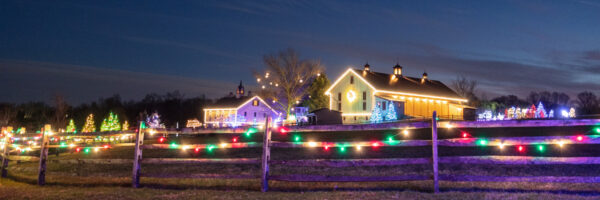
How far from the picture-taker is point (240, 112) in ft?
220

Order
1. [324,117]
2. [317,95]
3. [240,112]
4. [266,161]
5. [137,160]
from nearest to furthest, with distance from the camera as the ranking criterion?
[266,161]
[137,160]
[324,117]
[317,95]
[240,112]

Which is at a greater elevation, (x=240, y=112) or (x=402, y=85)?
(x=402, y=85)

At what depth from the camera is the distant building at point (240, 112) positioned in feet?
218

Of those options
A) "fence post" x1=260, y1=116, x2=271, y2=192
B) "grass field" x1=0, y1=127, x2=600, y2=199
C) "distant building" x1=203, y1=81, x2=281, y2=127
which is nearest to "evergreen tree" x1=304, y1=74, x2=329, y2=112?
"distant building" x1=203, y1=81, x2=281, y2=127

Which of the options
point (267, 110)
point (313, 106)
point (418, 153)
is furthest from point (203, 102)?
point (418, 153)

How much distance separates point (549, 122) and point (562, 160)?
3.06ft

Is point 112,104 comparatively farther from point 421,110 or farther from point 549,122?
point 549,122

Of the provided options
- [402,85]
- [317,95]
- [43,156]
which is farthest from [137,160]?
[317,95]

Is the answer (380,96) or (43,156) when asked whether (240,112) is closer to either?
(380,96)

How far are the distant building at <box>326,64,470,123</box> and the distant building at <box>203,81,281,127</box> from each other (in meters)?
14.4

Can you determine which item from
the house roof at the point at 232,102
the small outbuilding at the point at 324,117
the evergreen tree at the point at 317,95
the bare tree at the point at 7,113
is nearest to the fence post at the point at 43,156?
the small outbuilding at the point at 324,117

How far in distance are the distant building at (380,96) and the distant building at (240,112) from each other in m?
14.4

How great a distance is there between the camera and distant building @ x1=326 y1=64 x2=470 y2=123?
50281 mm

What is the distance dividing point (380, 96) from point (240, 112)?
25.2 meters
